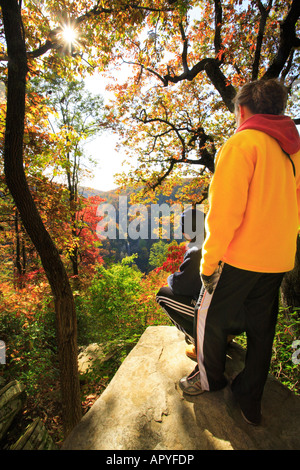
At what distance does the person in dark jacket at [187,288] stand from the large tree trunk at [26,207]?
5.32 feet

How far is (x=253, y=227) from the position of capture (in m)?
1.22

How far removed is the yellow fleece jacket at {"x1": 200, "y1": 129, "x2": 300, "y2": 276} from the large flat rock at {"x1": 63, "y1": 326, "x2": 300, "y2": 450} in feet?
3.63

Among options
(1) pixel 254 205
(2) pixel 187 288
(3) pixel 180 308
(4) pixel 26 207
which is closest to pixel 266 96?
(1) pixel 254 205

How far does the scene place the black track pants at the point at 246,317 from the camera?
129 cm

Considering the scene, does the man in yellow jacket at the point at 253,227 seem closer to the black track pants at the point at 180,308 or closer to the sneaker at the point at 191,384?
the sneaker at the point at 191,384

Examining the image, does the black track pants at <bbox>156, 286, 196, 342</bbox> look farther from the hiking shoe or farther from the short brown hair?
the short brown hair

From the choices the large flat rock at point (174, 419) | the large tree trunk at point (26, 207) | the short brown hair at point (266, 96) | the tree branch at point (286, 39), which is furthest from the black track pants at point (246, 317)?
the tree branch at point (286, 39)

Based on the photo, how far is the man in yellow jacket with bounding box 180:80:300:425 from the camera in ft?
3.87

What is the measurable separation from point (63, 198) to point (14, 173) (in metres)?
2.87

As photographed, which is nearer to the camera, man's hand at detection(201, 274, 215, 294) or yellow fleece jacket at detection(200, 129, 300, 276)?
yellow fleece jacket at detection(200, 129, 300, 276)

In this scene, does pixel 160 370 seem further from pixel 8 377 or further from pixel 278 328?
pixel 8 377

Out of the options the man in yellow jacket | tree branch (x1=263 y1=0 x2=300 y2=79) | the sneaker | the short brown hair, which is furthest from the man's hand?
tree branch (x1=263 y1=0 x2=300 y2=79)

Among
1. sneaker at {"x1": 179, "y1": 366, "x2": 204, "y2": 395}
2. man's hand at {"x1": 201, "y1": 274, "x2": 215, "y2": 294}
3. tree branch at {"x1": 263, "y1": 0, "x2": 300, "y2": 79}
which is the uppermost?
tree branch at {"x1": 263, "y1": 0, "x2": 300, "y2": 79}
